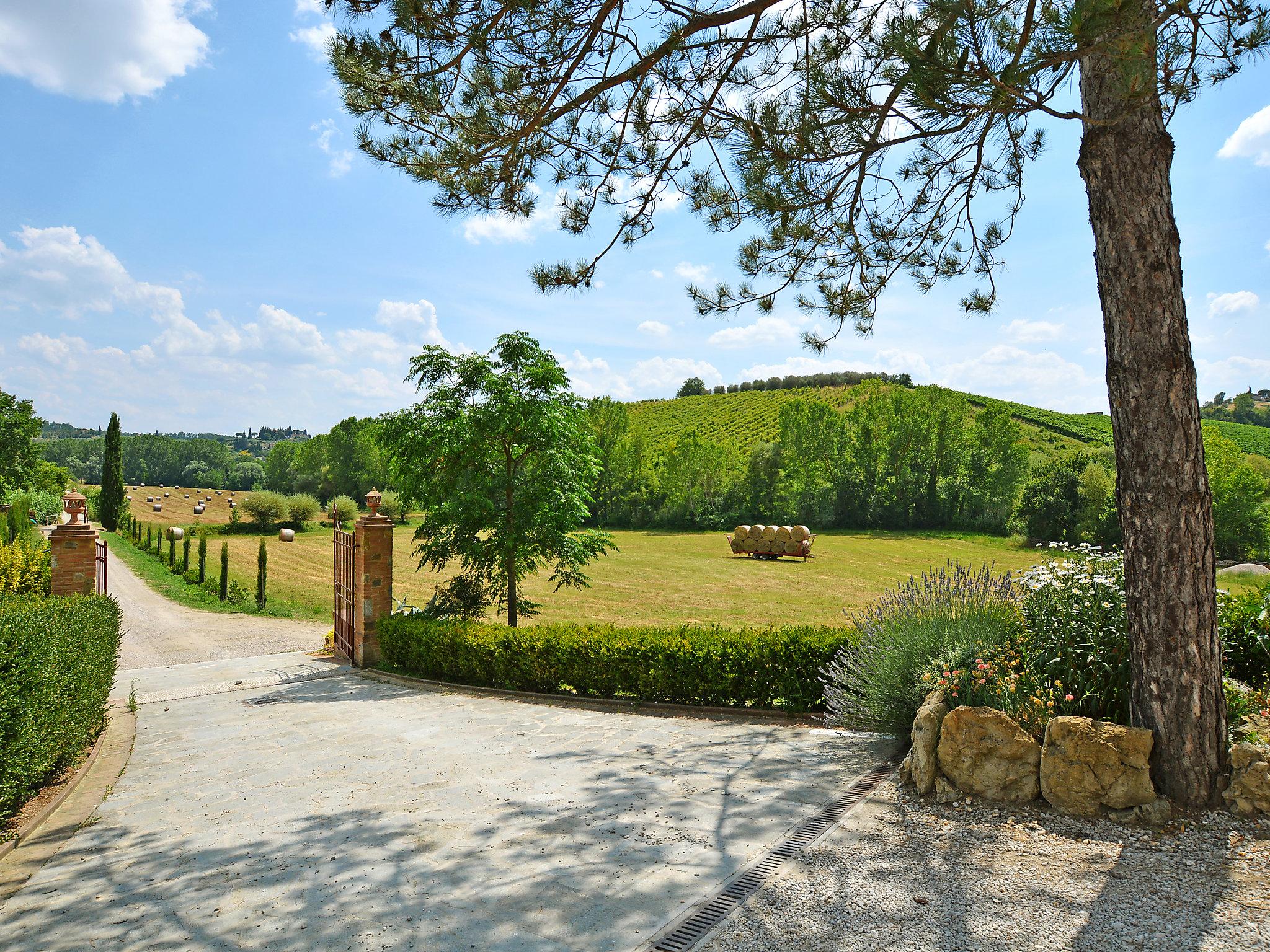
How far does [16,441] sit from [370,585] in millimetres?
34343

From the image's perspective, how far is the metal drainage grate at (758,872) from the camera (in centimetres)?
282

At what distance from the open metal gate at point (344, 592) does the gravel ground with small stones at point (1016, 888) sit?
365 inches

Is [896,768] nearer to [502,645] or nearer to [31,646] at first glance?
[502,645]

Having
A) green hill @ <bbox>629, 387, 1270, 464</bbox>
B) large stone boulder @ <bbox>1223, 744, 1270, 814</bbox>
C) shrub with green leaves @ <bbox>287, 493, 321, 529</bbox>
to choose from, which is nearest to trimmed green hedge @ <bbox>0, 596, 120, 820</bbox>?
large stone boulder @ <bbox>1223, 744, 1270, 814</bbox>

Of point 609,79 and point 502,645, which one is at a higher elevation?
point 609,79

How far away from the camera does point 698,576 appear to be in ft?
85.1

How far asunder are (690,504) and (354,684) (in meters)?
39.1

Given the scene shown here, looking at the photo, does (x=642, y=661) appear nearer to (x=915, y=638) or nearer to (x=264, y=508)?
(x=915, y=638)

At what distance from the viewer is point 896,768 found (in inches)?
184

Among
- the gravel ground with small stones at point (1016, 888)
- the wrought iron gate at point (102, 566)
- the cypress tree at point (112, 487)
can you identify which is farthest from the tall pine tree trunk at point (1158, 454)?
the cypress tree at point (112, 487)

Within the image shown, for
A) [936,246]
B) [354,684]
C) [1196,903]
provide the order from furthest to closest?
1. [354,684]
2. [936,246]
3. [1196,903]

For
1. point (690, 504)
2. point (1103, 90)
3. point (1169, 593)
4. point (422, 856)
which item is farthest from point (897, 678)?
point (690, 504)

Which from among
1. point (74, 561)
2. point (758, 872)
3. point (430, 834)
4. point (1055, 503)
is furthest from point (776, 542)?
point (758, 872)

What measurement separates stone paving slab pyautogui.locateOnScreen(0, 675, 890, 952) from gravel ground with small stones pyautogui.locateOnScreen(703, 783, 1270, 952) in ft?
1.35
